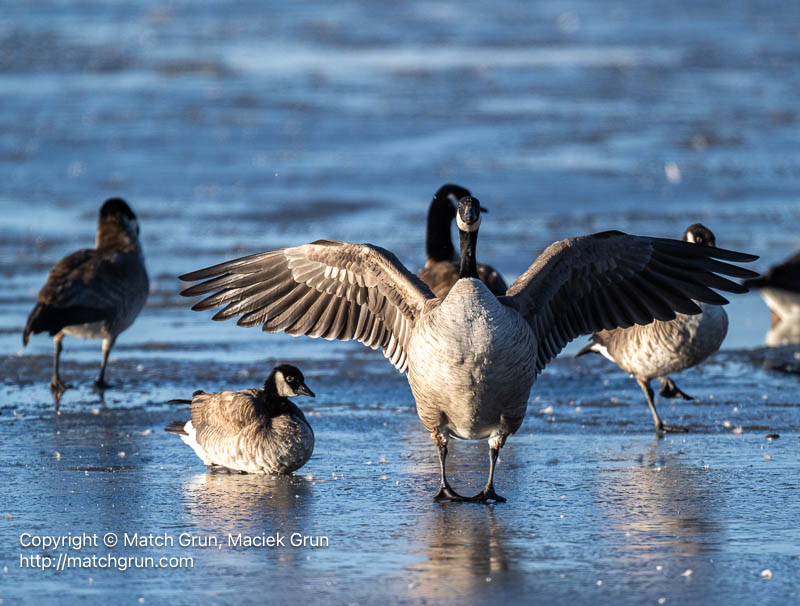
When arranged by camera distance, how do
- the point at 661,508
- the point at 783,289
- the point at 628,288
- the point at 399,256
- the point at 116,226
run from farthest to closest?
the point at 399,256 < the point at 783,289 < the point at 116,226 < the point at 628,288 < the point at 661,508

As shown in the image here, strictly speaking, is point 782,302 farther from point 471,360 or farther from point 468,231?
point 471,360

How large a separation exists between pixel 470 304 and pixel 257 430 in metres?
1.52

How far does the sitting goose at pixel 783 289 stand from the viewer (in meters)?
10.6

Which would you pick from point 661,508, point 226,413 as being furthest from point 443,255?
point 661,508

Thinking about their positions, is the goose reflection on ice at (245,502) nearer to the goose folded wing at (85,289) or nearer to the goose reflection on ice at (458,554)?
the goose reflection on ice at (458,554)

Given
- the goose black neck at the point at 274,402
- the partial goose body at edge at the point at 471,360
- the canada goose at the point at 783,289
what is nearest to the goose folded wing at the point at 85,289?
the goose black neck at the point at 274,402

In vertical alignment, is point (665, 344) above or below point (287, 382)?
above

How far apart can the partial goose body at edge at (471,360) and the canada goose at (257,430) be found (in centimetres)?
79

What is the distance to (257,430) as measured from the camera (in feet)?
21.9

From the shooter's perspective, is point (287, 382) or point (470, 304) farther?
point (287, 382)

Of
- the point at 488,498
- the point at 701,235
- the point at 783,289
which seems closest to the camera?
the point at 488,498

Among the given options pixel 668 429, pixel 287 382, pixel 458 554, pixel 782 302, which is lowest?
pixel 458 554

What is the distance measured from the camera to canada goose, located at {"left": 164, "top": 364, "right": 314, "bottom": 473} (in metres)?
6.62

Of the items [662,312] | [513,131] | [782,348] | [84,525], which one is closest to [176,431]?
[84,525]
